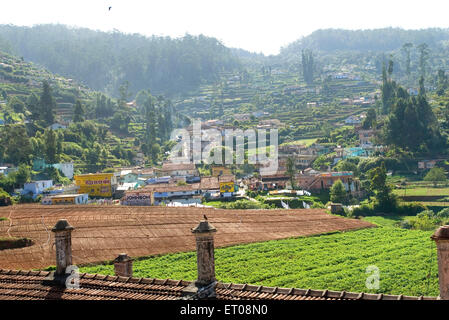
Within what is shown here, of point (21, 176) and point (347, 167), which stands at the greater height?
point (21, 176)

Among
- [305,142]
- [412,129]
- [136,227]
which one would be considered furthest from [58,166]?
[412,129]

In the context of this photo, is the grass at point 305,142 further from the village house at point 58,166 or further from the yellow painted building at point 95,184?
the yellow painted building at point 95,184

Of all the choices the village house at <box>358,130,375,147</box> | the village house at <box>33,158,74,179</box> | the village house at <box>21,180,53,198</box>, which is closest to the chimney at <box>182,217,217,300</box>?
the village house at <box>21,180,53,198</box>

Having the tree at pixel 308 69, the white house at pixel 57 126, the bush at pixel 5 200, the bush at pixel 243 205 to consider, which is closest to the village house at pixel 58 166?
the bush at pixel 5 200

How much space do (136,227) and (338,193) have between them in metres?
21.4

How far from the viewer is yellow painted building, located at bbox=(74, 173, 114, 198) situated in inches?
1918

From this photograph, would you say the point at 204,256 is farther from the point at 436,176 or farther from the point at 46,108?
the point at 46,108

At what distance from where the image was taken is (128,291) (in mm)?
9734

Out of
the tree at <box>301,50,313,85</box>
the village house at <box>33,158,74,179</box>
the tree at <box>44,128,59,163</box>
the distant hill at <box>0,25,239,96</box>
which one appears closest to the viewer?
the village house at <box>33,158,74,179</box>

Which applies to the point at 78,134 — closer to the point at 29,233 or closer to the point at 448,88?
the point at 29,233

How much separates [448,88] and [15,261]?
79754mm

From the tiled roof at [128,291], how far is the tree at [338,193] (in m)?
38.4

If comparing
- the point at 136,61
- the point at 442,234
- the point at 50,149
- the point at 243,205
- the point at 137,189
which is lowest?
the point at 243,205

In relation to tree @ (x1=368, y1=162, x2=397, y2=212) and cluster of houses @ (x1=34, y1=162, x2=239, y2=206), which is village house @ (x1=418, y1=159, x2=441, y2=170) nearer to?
tree @ (x1=368, y1=162, x2=397, y2=212)
